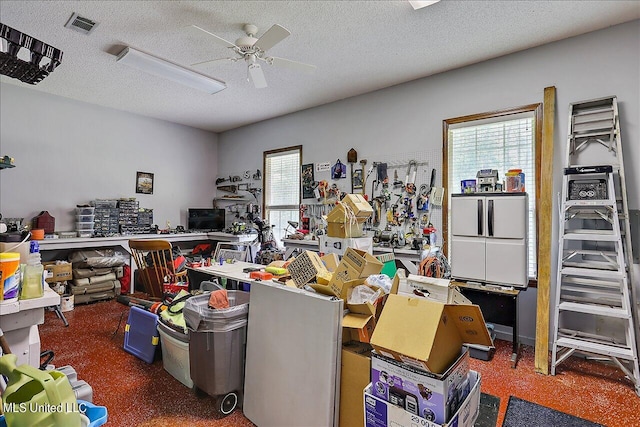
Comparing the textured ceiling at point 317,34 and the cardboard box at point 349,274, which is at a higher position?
the textured ceiling at point 317,34

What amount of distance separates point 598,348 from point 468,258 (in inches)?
45.6

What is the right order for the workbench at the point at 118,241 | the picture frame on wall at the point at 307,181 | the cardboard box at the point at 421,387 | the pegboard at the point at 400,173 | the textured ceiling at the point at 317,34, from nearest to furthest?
the cardboard box at the point at 421,387
the textured ceiling at the point at 317,34
the pegboard at the point at 400,173
the workbench at the point at 118,241
the picture frame on wall at the point at 307,181

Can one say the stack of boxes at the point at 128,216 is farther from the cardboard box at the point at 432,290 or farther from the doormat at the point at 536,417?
the doormat at the point at 536,417

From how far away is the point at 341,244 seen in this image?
292 cm

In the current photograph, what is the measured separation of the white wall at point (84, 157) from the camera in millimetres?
4465

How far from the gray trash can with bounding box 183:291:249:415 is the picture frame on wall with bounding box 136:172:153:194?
4.41 metres

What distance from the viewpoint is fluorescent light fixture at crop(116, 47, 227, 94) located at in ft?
11.1

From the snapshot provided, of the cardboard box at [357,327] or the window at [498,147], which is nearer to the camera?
the cardboard box at [357,327]

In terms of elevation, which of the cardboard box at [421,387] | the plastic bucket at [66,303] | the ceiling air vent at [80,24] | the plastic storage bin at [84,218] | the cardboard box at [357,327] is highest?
the ceiling air vent at [80,24]

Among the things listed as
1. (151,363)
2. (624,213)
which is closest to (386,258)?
(624,213)

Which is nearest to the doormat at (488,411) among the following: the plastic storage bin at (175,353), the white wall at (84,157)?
the plastic storage bin at (175,353)

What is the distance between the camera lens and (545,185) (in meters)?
3.01

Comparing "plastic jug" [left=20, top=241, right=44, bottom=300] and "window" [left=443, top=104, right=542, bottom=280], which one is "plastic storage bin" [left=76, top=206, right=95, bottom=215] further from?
"window" [left=443, top=104, right=542, bottom=280]

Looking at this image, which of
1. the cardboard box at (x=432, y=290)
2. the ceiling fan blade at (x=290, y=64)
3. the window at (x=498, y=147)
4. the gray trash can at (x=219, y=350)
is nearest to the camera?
the cardboard box at (x=432, y=290)
